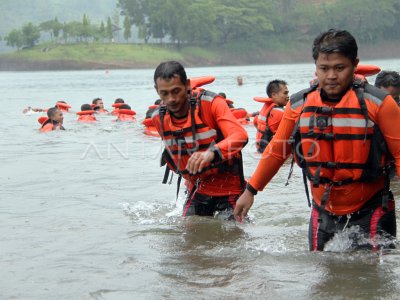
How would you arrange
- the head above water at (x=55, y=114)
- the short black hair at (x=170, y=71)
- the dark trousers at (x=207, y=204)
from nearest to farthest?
the short black hair at (x=170, y=71)
the dark trousers at (x=207, y=204)
the head above water at (x=55, y=114)

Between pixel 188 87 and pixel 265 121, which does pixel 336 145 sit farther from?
pixel 265 121

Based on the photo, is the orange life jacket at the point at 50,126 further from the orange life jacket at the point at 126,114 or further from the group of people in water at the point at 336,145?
the group of people in water at the point at 336,145

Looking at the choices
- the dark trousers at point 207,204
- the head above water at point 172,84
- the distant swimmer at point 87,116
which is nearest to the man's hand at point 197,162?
the head above water at point 172,84

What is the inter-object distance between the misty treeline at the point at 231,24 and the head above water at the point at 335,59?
321ft

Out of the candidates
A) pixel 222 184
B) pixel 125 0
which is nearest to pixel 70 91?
pixel 222 184

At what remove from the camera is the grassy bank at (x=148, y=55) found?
290 ft

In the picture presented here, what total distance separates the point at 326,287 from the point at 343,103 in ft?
3.65

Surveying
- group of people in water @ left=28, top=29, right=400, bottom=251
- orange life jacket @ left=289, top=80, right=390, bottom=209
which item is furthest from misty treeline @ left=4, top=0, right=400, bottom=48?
orange life jacket @ left=289, top=80, right=390, bottom=209

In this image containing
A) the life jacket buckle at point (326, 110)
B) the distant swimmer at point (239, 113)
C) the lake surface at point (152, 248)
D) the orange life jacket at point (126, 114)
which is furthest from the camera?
the orange life jacket at point (126, 114)

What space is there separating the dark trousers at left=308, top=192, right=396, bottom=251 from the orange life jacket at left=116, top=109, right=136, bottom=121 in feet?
48.8

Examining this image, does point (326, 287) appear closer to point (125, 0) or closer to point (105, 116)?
point (105, 116)

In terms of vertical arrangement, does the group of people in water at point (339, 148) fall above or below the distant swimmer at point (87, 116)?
above

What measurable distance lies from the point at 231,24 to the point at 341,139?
105181 mm

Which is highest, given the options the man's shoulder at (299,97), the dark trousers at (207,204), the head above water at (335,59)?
the head above water at (335,59)
